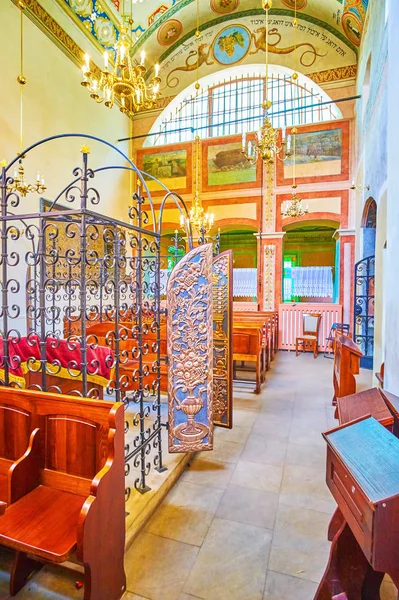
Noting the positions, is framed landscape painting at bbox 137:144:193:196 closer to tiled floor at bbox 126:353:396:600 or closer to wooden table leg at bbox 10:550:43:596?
tiled floor at bbox 126:353:396:600

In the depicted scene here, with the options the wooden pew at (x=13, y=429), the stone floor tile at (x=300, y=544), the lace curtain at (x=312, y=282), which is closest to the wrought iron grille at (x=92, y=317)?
the wooden pew at (x=13, y=429)

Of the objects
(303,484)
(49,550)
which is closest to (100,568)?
(49,550)

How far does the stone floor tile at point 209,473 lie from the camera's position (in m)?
2.49

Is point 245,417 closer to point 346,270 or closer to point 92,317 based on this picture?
point 92,317

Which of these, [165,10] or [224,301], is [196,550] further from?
[165,10]

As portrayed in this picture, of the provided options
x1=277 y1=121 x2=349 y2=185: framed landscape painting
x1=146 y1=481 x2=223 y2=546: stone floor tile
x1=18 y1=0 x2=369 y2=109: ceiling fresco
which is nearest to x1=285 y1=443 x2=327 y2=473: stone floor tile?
x1=146 y1=481 x2=223 y2=546: stone floor tile

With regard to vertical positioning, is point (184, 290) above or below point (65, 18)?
below

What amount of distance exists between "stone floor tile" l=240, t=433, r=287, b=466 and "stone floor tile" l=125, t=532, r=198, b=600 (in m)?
1.11

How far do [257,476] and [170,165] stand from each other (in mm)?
8726

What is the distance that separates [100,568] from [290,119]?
31.8 feet

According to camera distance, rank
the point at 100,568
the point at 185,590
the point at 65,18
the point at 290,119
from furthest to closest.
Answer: the point at 290,119 < the point at 65,18 < the point at 185,590 < the point at 100,568

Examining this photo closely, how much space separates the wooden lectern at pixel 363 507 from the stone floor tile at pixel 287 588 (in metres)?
0.18

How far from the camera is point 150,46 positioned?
349 inches

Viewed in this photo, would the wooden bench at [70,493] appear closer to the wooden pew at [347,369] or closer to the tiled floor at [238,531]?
the tiled floor at [238,531]
